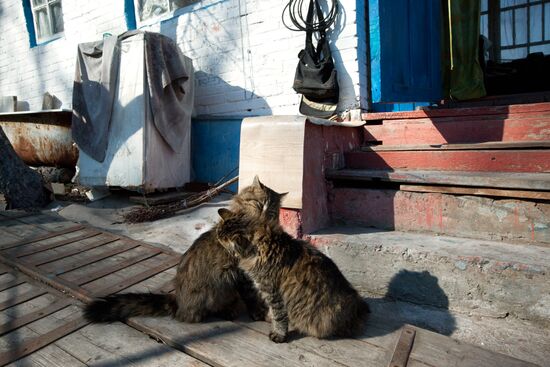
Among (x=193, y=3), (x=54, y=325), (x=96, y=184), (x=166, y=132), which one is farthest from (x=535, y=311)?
(x=193, y=3)

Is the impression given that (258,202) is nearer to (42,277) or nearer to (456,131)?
(42,277)

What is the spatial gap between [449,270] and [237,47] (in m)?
4.01

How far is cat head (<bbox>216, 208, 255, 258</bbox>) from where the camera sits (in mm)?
1854

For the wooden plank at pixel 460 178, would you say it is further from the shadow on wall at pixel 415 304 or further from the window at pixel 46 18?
the window at pixel 46 18

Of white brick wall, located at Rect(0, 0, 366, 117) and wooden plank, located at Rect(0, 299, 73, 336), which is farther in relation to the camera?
white brick wall, located at Rect(0, 0, 366, 117)

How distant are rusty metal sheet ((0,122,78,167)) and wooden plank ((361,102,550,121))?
4.53 m

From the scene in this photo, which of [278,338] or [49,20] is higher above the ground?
[49,20]

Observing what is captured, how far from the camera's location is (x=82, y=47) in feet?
16.2

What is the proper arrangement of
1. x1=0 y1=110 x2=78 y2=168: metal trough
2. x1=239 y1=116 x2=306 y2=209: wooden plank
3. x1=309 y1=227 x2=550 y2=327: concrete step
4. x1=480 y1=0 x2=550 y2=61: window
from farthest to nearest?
x1=480 y1=0 x2=550 y2=61: window, x1=0 y1=110 x2=78 y2=168: metal trough, x1=239 y1=116 x2=306 y2=209: wooden plank, x1=309 y1=227 x2=550 y2=327: concrete step

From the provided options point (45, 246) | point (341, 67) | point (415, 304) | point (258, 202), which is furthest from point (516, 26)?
point (45, 246)

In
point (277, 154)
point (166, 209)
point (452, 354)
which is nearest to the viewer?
point (452, 354)

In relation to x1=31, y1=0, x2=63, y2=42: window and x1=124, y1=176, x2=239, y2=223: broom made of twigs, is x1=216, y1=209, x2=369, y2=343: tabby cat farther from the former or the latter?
x1=31, y1=0, x2=63, y2=42: window


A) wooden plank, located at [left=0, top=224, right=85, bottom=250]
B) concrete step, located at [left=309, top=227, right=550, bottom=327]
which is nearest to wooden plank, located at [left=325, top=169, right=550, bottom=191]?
concrete step, located at [left=309, top=227, right=550, bottom=327]

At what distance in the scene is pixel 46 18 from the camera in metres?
7.20
